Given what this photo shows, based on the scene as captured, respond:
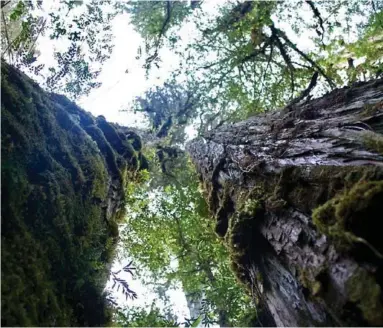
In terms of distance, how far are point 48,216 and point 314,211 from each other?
7.58 feet

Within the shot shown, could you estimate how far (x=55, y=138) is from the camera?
14.4ft

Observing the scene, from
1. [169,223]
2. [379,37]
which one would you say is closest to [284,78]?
[379,37]

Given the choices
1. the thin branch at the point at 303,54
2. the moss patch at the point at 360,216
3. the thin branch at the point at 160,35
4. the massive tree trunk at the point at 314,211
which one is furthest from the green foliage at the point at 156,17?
the moss patch at the point at 360,216

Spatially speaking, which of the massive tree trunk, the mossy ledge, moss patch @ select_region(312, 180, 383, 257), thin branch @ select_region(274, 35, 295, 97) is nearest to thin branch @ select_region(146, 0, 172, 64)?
thin branch @ select_region(274, 35, 295, 97)

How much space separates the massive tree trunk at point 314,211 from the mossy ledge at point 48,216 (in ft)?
5.57

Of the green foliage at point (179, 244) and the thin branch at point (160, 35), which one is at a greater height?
the thin branch at point (160, 35)

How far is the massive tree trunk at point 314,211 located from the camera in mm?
2289

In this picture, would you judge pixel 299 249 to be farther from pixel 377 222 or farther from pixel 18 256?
pixel 18 256

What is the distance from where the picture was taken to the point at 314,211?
2.66m

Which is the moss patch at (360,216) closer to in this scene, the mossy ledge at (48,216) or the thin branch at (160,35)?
the mossy ledge at (48,216)

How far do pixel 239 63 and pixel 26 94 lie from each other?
9.12m

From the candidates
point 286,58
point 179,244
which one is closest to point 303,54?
point 286,58

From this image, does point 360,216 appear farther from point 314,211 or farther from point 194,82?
point 194,82

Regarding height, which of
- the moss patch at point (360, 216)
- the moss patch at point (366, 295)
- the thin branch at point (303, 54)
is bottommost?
the moss patch at point (366, 295)
